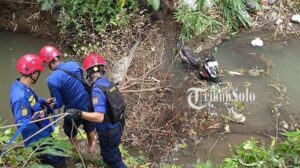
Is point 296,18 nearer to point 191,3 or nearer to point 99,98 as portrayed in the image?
point 191,3

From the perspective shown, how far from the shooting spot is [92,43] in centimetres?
704

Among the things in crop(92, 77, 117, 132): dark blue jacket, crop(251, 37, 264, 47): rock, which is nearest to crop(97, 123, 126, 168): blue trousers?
crop(92, 77, 117, 132): dark blue jacket

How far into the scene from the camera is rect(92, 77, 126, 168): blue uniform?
12.8 ft

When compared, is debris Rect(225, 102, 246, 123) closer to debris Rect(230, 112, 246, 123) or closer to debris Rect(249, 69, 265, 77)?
debris Rect(230, 112, 246, 123)

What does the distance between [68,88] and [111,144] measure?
0.72 meters

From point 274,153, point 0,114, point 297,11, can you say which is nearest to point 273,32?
point 297,11

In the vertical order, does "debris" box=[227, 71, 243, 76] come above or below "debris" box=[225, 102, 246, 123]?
above

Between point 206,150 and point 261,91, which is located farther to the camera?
point 261,91

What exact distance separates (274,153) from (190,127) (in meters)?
1.88

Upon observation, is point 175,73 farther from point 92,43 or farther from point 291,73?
point 291,73

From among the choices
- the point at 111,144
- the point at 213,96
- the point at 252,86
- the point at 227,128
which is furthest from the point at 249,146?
the point at 252,86

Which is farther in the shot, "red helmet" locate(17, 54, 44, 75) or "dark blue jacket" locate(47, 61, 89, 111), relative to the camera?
"dark blue jacket" locate(47, 61, 89, 111)

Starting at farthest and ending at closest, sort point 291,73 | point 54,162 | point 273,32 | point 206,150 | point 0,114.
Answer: point 273,32, point 291,73, point 0,114, point 206,150, point 54,162

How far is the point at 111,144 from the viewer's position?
4.29 metres
